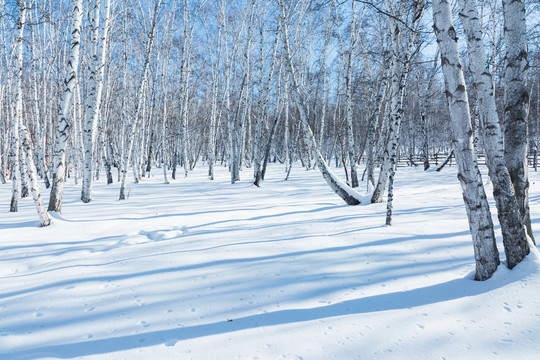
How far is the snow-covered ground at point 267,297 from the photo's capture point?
1735 millimetres

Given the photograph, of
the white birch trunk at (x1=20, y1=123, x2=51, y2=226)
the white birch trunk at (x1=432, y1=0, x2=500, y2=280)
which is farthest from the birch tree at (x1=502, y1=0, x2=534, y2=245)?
the white birch trunk at (x1=20, y1=123, x2=51, y2=226)

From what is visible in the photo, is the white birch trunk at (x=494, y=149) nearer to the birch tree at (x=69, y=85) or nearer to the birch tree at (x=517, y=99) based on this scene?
the birch tree at (x=517, y=99)

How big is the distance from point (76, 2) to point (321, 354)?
22.3 ft

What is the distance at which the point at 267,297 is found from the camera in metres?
2.29

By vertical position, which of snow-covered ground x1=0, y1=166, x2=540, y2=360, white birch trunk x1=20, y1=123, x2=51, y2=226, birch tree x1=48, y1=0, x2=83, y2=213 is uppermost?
birch tree x1=48, y1=0, x2=83, y2=213

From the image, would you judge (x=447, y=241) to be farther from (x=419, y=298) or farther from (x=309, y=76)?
(x=309, y=76)

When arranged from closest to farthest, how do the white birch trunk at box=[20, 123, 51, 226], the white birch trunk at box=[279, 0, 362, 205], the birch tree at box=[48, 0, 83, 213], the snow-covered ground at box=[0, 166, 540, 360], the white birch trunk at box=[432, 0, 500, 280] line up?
the snow-covered ground at box=[0, 166, 540, 360]
the white birch trunk at box=[432, 0, 500, 280]
the white birch trunk at box=[20, 123, 51, 226]
the birch tree at box=[48, 0, 83, 213]
the white birch trunk at box=[279, 0, 362, 205]

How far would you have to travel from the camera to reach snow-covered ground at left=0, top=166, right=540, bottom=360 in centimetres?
174

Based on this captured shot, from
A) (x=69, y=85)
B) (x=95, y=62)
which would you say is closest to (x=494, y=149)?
(x=69, y=85)

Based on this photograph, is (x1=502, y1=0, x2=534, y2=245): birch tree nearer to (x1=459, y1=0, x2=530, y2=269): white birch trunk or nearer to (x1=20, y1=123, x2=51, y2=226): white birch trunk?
(x1=459, y1=0, x2=530, y2=269): white birch trunk

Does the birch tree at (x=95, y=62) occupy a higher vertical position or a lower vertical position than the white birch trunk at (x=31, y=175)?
higher

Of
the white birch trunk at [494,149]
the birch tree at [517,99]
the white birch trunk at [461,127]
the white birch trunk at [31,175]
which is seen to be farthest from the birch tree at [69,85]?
the birch tree at [517,99]

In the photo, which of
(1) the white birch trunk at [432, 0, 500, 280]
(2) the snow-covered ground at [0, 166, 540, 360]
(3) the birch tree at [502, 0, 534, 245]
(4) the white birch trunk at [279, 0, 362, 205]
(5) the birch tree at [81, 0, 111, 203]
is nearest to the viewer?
(2) the snow-covered ground at [0, 166, 540, 360]

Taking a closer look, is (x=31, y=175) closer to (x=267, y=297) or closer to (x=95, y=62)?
(x=95, y=62)
